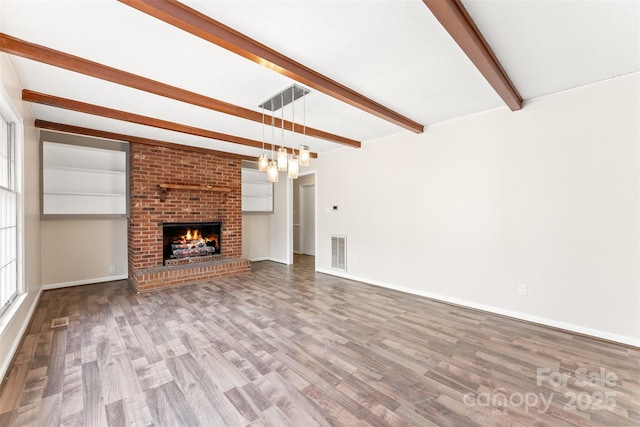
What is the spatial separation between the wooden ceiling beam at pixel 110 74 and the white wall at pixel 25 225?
34cm

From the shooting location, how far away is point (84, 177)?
4480 mm

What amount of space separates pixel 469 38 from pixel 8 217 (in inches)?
164

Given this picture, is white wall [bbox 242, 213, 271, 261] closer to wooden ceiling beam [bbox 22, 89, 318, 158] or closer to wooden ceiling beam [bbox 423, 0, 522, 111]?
wooden ceiling beam [bbox 22, 89, 318, 158]

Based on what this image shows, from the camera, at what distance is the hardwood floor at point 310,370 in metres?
1.67

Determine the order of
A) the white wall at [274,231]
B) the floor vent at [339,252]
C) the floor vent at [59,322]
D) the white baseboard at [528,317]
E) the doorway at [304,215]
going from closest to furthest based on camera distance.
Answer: the white baseboard at [528,317], the floor vent at [59,322], the floor vent at [339,252], the white wall at [274,231], the doorway at [304,215]

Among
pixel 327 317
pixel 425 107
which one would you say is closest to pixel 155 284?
pixel 327 317

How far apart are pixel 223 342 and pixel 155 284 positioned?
2.48m

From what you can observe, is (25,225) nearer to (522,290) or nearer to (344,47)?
(344,47)

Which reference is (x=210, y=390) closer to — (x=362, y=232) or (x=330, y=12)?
(x=330, y=12)

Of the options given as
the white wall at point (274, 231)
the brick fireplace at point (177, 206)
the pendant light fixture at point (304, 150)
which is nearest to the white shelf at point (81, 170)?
the brick fireplace at point (177, 206)

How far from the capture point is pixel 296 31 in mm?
1827

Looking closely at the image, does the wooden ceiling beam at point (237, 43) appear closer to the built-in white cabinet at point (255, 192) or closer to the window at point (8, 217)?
the window at point (8, 217)

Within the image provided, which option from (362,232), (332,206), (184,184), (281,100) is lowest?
(362,232)

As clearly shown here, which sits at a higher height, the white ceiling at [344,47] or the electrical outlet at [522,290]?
the white ceiling at [344,47]
